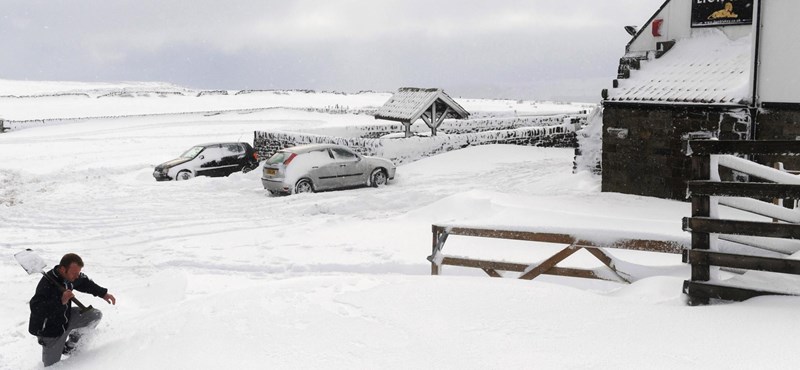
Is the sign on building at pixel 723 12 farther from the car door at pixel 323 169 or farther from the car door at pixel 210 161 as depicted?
the car door at pixel 210 161

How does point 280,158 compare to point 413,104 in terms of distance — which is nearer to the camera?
point 280,158

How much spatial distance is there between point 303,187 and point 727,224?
49.3ft

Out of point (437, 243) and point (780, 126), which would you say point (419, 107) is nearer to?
point (780, 126)

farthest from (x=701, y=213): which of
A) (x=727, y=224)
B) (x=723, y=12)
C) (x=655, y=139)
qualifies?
(x=723, y=12)

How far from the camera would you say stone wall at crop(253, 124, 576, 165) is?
80.4 ft

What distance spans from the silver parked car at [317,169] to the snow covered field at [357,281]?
2.20ft

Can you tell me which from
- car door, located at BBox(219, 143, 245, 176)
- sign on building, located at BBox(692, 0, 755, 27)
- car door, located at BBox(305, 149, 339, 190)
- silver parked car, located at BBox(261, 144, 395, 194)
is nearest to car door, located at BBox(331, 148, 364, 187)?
silver parked car, located at BBox(261, 144, 395, 194)

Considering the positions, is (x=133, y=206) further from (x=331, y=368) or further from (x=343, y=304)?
(x=331, y=368)

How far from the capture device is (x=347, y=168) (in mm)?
20609

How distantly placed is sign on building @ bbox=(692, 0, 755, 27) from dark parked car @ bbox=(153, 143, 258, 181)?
50.3 ft

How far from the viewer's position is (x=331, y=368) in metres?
5.20

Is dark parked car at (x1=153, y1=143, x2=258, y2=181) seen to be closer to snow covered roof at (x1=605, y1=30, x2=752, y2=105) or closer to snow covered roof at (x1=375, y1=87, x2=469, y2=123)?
snow covered roof at (x1=375, y1=87, x2=469, y2=123)

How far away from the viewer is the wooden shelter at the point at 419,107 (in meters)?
28.0

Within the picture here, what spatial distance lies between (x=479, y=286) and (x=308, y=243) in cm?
682
